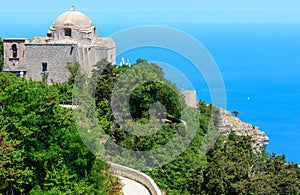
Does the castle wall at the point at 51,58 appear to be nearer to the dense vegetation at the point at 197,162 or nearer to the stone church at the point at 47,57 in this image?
the stone church at the point at 47,57

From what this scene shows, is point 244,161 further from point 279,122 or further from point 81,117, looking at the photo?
point 279,122

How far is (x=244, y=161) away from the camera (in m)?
19.0

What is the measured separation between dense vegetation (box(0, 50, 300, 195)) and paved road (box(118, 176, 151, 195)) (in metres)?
0.48

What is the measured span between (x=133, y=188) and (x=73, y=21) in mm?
13268

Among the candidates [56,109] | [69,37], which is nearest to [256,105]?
[69,37]

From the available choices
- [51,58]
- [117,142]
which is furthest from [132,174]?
[51,58]

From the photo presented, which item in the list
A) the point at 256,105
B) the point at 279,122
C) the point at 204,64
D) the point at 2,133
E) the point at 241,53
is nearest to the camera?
the point at 2,133

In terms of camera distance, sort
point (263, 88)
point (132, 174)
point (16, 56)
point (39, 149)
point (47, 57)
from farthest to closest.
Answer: point (263, 88)
point (16, 56)
point (47, 57)
point (132, 174)
point (39, 149)

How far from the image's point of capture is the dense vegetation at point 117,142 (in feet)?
44.8

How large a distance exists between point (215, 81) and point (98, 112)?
14.2 feet

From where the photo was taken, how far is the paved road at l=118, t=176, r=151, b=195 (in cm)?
1622

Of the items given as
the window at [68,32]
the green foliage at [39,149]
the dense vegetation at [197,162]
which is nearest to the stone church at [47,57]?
the window at [68,32]

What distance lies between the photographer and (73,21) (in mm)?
27953

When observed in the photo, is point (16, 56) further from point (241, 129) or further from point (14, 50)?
point (241, 129)
